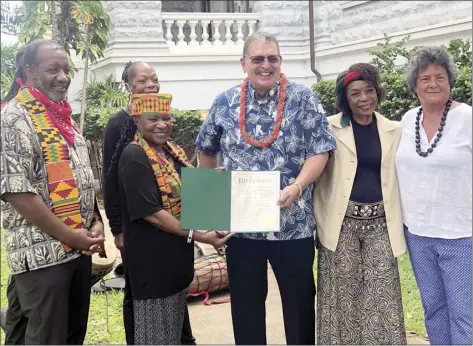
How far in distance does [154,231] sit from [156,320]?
1.58ft

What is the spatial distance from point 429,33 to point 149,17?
5089 millimetres

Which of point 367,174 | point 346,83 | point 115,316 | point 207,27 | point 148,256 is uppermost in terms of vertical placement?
point 207,27

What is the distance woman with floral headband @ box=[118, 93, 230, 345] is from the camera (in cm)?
302

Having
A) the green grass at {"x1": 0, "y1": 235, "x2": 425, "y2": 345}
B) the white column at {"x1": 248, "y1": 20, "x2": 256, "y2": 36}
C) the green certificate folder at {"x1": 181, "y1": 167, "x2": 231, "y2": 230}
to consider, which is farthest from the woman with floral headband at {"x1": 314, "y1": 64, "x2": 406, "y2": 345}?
the white column at {"x1": 248, "y1": 20, "x2": 256, "y2": 36}

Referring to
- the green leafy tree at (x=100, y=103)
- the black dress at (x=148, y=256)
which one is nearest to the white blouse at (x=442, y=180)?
the black dress at (x=148, y=256)

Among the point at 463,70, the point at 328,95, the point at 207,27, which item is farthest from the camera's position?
the point at 207,27

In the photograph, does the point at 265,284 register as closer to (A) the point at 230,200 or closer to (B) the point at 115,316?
(A) the point at 230,200

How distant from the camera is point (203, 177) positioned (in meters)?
3.01

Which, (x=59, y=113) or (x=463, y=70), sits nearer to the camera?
(x=59, y=113)

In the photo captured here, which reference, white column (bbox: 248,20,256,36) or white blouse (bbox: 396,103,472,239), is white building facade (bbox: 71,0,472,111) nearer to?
white column (bbox: 248,20,256,36)

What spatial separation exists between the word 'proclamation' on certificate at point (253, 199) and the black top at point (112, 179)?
1.04 meters

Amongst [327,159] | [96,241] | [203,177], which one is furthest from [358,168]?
[96,241]

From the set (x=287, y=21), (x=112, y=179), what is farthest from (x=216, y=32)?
(x=112, y=179)

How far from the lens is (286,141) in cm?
314
